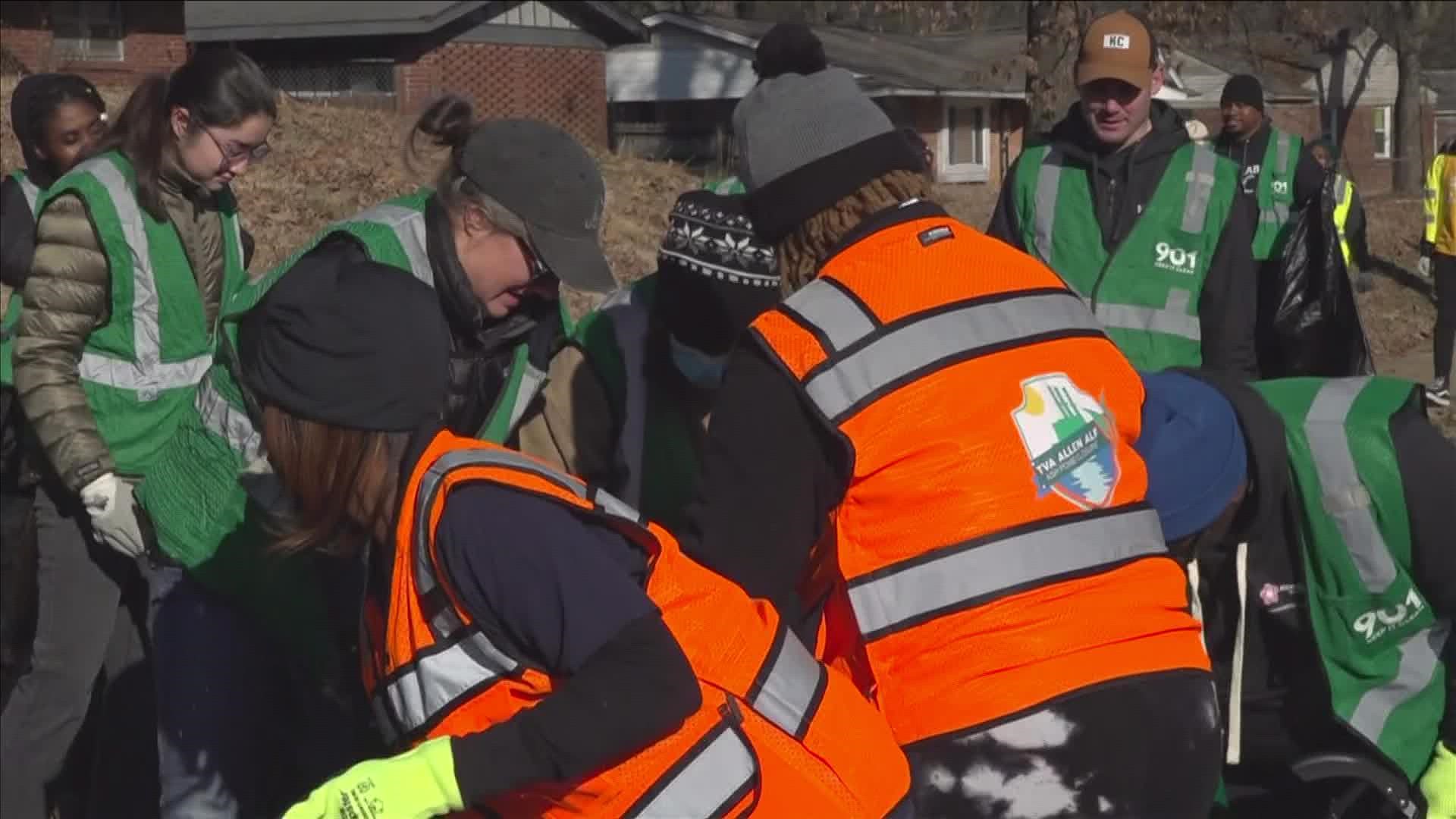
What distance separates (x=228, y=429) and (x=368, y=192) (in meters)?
10.4

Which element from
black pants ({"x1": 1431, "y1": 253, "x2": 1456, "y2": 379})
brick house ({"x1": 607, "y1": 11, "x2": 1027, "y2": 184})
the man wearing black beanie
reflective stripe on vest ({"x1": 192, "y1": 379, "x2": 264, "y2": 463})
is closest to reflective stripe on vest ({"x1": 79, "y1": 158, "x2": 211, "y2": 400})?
reflective stripe on vest ({"x1": 192, "y1": 379, "x2": 264, "y2": 463})

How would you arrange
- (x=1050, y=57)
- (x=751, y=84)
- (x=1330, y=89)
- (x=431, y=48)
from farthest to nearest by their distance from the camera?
(x=1330, y=89)
(x=751, y=84)
(x=431, y=48)
(x=1050, y=57)

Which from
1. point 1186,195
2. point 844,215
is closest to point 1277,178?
point 1186,195

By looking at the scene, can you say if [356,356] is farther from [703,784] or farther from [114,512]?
[114,512]

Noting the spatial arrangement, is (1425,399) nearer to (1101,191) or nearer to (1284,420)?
(1284,420)

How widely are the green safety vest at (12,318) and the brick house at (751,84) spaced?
2670cm

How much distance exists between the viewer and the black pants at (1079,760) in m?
2.40

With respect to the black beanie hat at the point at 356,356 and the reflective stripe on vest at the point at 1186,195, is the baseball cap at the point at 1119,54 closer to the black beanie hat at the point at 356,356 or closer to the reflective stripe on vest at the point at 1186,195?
the reflective stripe on vest at the point at 1186,195

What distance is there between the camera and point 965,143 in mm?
37656

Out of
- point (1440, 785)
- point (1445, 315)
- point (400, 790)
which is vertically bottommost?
point (1445, 315)

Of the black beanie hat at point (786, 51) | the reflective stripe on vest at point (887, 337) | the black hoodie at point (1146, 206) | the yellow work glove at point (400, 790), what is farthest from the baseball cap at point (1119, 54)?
the yellow work glove at point (400, 790)

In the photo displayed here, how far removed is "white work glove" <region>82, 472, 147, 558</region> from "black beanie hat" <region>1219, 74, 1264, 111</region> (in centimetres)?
692

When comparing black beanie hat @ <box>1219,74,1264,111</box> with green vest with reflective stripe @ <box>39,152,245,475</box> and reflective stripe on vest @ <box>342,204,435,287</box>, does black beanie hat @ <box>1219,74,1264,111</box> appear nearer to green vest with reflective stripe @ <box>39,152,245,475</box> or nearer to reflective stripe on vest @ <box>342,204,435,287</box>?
green vest with reflective stripe @ <box>39,152,245,475</box>

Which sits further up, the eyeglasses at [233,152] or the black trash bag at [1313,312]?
the eyeglasses at [233,152]
